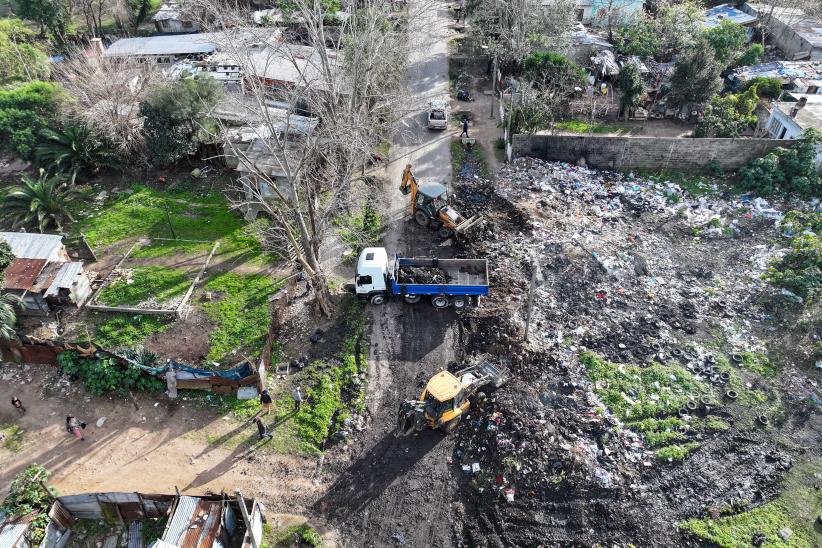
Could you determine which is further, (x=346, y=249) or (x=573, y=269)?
(x=346, y=249)

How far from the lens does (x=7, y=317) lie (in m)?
16.4

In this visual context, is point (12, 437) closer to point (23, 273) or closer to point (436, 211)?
point (23, 273)

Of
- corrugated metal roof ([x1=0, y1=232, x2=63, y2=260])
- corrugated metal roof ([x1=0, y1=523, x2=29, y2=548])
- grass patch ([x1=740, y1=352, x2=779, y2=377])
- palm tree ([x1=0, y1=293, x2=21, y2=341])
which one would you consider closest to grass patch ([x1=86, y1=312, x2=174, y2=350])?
palm tree ([x1=0, y1=293, x2=21, y2=341])

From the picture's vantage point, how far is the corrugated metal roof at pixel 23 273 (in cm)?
1759

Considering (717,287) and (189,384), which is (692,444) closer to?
(717,287)

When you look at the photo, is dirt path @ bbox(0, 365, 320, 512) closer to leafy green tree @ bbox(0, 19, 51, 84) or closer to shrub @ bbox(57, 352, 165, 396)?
shrub @ bbox(57, 352, 165, 396)

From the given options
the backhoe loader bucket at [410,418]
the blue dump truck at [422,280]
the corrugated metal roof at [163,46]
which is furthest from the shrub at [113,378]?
the corrugated metal roof at [163,46]

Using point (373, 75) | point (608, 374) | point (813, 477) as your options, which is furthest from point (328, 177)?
point (813, 477)

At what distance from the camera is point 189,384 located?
15578 millimetres

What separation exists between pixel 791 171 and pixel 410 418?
1947cm

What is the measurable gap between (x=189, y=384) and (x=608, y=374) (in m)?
12.3

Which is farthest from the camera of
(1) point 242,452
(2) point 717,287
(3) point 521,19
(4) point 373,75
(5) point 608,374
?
(3) point 521,19

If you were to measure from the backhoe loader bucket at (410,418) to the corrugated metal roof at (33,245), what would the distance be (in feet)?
45.1

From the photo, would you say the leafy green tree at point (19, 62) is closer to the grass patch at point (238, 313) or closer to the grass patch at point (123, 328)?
the grass patch at point (123, 328)
